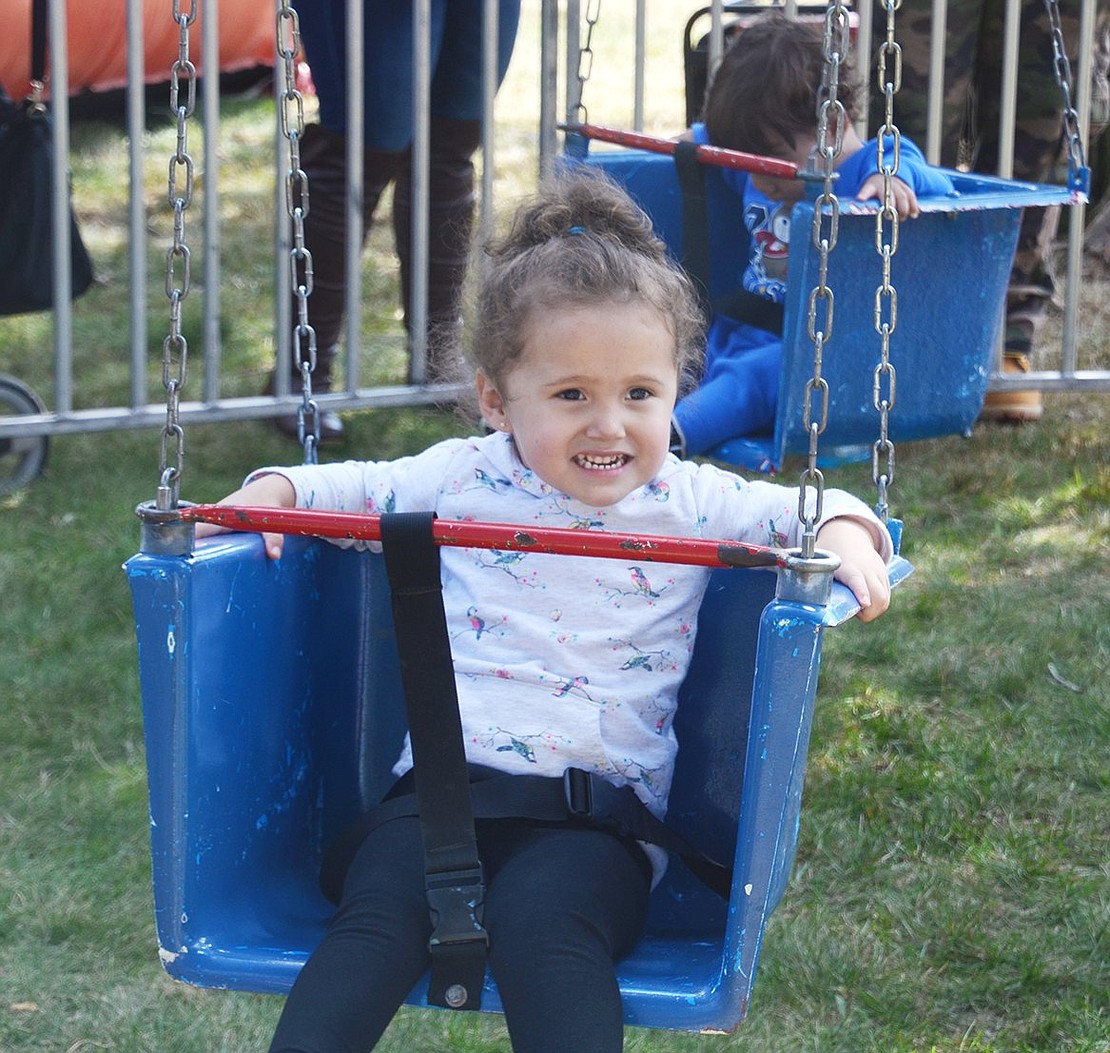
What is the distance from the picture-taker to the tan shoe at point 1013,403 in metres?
4.80

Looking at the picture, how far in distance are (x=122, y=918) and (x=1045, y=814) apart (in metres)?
1.51

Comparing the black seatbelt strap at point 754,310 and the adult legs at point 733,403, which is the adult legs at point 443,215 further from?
the adult legs at point 733,403

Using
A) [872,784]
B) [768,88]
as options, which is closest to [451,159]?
[768,88]

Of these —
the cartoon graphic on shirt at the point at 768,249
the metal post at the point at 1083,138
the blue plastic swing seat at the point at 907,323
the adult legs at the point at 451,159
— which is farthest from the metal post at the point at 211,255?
the metal post at the point at 1083,138

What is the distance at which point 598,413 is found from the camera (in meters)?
2.02

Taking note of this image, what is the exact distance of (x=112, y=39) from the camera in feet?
22.6

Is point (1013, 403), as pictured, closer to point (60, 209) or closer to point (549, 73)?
point (549, 73)

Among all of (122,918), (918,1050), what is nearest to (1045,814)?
(918,1050)

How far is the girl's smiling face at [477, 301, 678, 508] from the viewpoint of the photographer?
2.02 metres

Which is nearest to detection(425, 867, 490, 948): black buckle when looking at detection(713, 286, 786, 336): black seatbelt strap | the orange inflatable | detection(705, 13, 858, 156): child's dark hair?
detection(713, 286, 786, 336): black seatbelt strap

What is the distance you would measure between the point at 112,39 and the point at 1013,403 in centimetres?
406

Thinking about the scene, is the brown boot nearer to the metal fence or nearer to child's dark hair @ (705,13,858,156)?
the metal fence

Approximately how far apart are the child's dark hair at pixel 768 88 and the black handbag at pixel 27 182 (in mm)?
1716

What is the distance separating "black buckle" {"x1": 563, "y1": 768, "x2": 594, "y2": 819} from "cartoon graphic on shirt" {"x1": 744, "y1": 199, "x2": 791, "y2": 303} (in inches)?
60.9
